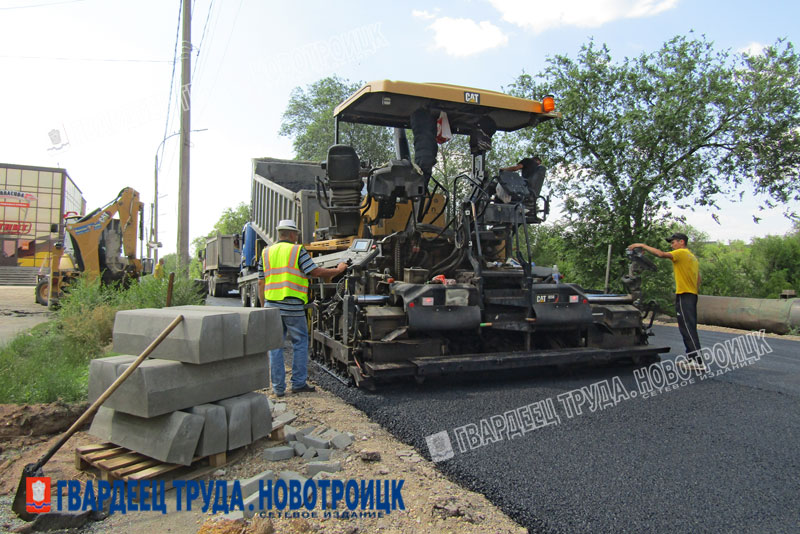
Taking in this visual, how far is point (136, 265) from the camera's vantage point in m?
11.8

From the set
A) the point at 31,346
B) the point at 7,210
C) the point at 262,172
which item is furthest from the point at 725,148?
the point at 7,210

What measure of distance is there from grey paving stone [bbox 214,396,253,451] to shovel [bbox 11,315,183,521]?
532 millimetres

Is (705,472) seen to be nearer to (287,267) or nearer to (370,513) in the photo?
(370,513)

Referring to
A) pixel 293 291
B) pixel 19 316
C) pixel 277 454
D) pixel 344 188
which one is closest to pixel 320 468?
pixel 277 454

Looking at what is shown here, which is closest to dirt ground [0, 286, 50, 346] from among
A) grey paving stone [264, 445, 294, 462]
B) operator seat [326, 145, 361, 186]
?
operator seat [326, 145, 361, 186]

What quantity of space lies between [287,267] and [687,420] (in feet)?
10.9

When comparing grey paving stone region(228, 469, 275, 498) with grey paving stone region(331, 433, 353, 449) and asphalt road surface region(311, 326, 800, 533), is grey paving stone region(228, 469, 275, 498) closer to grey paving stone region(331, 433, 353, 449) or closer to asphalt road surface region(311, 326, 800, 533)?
grey paving stone region(331, 433, 353, 449)

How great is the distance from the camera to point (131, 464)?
2.87m

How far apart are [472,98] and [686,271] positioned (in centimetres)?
273

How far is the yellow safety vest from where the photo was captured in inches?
185

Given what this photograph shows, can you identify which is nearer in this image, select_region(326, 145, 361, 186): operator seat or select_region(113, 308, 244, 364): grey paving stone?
select_region(113, 308, 244, 364): grey paving stone

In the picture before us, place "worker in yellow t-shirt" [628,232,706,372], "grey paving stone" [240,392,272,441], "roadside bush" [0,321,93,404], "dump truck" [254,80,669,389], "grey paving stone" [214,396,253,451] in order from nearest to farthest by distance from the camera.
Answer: "grey paving stone" [214,396,253,451] → "grey paving stone" [240,392,272,441] → "roadside bush" [0,321,93,404] → "dump truck" [254,80,669,389] → "worker in yellow t-shirt" [628,232,706,372]

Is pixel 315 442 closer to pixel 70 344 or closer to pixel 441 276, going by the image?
pixel 441 276

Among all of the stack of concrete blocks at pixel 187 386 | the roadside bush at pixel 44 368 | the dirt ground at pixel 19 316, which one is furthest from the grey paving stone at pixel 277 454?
the dirt ground at pixel 19 316
